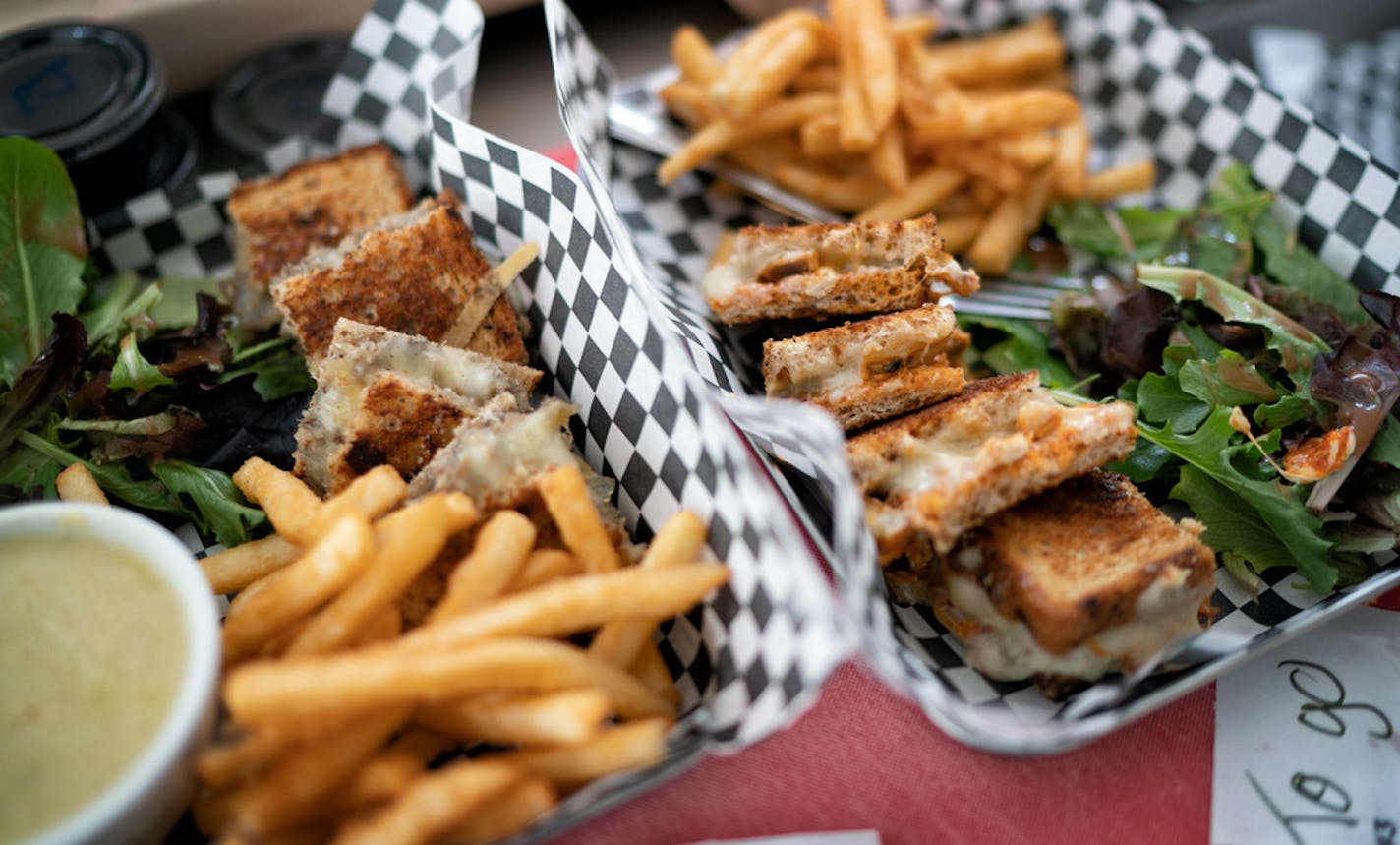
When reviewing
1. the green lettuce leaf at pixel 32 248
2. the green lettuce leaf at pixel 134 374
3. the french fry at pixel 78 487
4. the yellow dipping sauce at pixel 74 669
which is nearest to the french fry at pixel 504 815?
the yellow dipping sauce at pixel 74 669

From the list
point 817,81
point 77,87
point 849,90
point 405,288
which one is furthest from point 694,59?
point 77,87

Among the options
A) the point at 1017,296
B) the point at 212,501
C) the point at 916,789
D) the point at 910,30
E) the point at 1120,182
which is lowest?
the point at 916,789

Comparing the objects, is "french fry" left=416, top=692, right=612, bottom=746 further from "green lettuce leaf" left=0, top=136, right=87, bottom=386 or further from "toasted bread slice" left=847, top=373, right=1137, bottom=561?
"green lettuce leaf" left=0, top=136, right=87, bottom=386

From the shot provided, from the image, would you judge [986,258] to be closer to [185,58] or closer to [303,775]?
[303,775]

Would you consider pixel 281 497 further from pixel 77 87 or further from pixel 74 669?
pixel 77 87

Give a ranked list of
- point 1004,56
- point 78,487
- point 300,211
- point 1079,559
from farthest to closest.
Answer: point 1004,56
point 300,211
point 78,487
point 1079,559

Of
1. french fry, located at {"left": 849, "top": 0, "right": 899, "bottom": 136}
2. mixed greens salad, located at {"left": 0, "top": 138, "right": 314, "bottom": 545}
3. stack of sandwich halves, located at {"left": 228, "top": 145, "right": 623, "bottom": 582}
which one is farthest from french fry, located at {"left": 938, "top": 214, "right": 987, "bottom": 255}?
mixed greens salad, located at {"left": 0, "top": 138, "right": 314, "bottom": 545}
